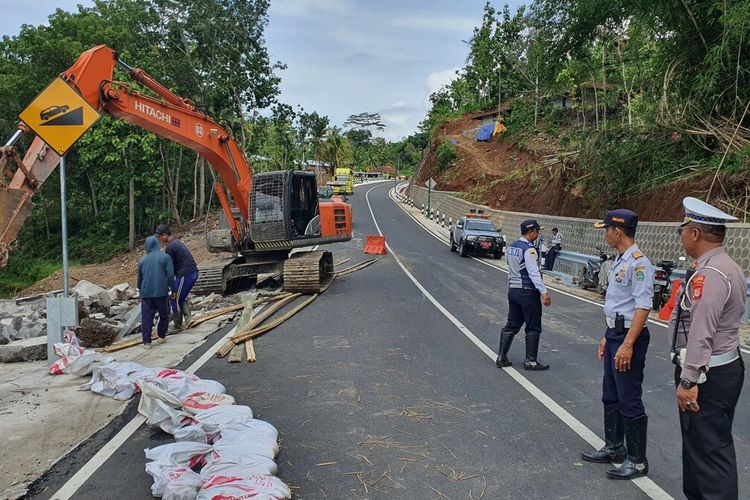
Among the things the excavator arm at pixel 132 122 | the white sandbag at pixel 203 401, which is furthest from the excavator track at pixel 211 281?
the white sandbag at pixel 203 401

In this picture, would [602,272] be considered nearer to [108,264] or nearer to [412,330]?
[412,330]

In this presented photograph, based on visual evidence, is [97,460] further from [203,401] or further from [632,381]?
[632,381]

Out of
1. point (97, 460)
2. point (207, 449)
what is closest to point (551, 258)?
point (207, 449)

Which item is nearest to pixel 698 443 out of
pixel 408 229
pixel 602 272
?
pixel 602 272

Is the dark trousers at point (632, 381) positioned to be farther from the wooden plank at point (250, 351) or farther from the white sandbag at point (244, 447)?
the wooden plank at point (250, 351)

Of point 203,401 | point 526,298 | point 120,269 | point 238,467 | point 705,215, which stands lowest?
point 120,269

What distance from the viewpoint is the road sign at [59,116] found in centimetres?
705

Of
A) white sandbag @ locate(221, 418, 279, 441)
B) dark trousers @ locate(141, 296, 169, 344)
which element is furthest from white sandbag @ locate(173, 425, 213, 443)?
dark trousers @ locate(141, 296, 169, 344)

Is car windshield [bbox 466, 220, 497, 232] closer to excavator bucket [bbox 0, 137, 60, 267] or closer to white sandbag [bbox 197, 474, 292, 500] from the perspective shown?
excavator bucket [bbox 0, 137, 60, 267]

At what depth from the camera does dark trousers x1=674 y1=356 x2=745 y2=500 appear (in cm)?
329

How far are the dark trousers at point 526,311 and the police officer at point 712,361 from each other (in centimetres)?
373

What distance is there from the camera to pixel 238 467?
12.7 feet

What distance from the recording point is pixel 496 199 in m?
38.9

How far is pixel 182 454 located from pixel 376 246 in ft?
66.3
